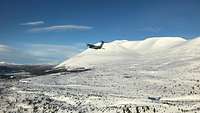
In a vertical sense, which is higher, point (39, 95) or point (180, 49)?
point (180, 49)

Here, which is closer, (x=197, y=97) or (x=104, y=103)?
(x=104, y=103)

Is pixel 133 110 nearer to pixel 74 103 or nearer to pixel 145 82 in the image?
pixel 74 103

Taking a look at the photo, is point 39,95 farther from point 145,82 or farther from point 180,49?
point 180,49

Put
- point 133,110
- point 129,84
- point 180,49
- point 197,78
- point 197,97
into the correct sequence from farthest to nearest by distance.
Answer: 1. point 180,49
2. point 197,78
3. point 129,84
4. point 197,97
5. point 133,110

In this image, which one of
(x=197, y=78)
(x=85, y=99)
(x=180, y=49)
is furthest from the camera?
(x=180, y=49)

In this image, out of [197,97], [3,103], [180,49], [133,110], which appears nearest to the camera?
[133,110]

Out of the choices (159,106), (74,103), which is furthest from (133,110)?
(74,103)

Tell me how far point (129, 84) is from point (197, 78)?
15.6 metres

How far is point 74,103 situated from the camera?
52.2 metres

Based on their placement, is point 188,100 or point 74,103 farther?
point 188,100

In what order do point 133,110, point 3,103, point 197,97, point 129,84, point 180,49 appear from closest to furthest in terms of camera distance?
1. point 133,110
2. point 3,103
3. point 197,97
4. point 129,84
5. point 180,49

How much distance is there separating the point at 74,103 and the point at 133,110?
891 centimetres

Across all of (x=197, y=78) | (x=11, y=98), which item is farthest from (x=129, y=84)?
(x=11, y=98)

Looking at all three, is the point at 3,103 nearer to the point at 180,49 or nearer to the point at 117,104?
the point at 117,104
